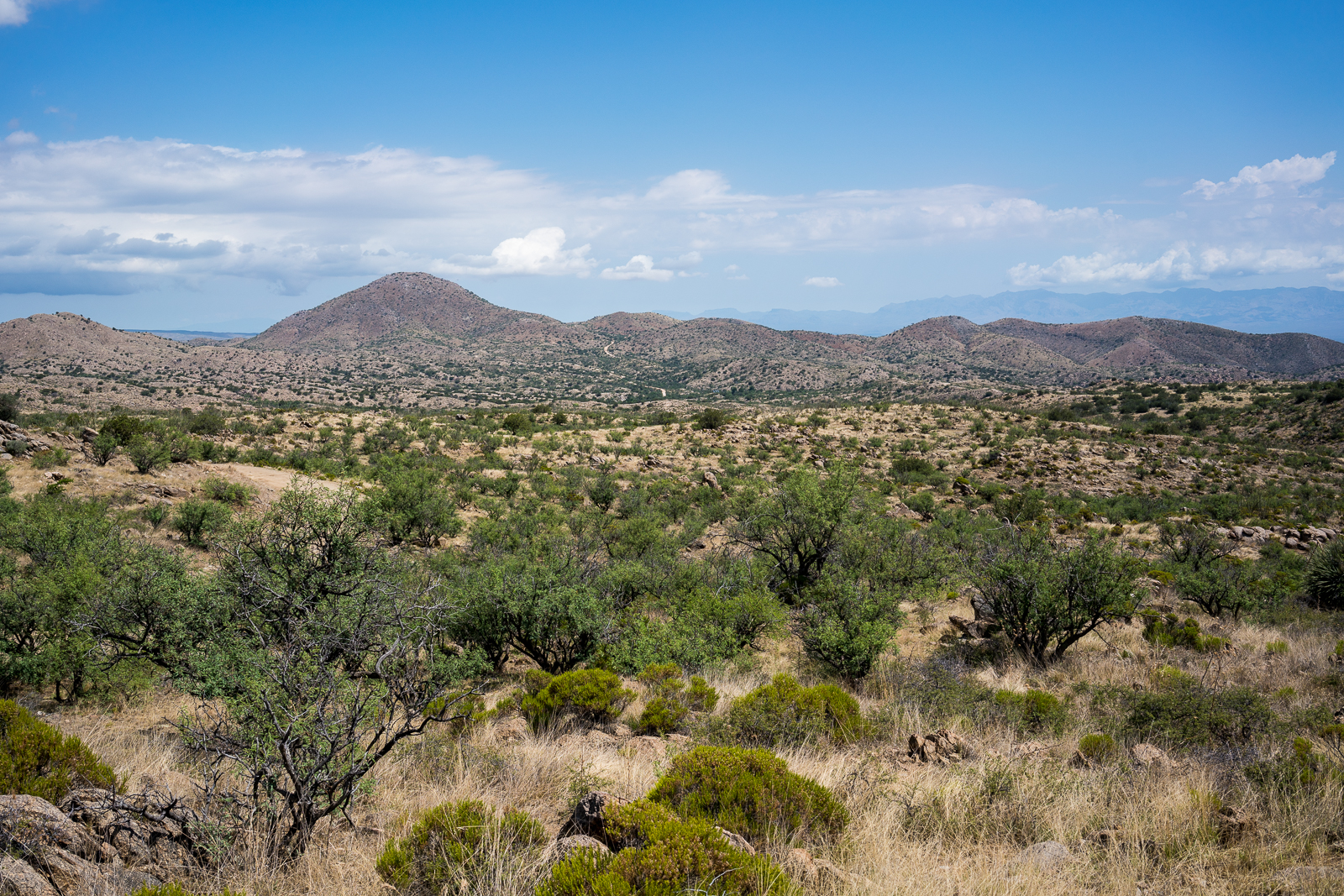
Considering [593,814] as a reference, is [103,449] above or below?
above

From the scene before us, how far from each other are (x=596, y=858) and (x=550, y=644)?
6248 millimetres

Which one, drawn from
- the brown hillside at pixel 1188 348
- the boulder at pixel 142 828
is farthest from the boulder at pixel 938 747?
the brown hillside at pixel 1188 348

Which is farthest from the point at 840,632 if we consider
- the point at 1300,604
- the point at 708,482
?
the point at 708,482

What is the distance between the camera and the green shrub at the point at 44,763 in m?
4.22

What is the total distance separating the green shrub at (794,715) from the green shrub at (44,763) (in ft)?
17.8

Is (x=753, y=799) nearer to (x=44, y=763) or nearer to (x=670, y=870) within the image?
(x=670, y=870)

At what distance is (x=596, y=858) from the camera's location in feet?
11.2

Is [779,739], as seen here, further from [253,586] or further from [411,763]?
[253,586]

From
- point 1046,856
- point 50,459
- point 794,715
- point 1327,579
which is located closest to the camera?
point 1046,856

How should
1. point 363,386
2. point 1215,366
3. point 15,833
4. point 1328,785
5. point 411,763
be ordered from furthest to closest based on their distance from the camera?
point 1215,366, point 363,386, point 411,763, point 1328,785, point 15,833

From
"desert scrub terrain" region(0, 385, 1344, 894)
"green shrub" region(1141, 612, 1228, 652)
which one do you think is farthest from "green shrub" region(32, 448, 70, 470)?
"green shrub" region(1141, 612, 1228, 652)

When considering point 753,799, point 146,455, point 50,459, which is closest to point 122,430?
point 50,459

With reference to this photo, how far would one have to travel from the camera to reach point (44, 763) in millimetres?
4473

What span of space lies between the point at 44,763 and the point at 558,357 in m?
121
